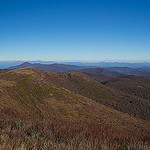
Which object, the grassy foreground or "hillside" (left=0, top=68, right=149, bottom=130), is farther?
"hillside" (left=0, top=68, right=149, bottom=130)

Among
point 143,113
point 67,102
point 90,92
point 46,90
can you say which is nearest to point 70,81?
point 90,92

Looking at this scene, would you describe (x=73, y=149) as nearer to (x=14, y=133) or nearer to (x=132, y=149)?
(x=132, y=149)

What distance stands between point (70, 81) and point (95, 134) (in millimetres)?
43073

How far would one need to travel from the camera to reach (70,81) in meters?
47.9

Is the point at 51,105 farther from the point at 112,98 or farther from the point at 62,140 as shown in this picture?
the point at 112,98

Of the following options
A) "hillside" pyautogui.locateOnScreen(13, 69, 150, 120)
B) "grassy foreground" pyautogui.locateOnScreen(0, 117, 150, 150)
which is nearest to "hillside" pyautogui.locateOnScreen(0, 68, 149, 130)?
"hillside" pyautogui.locateOnScreen(13, 69, 150, 120)

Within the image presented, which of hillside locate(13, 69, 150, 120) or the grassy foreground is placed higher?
the grassy foreground

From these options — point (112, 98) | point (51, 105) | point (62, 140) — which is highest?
point (62, 140)

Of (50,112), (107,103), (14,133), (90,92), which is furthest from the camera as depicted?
(90,92)

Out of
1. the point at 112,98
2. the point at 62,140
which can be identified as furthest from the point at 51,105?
the point at 112,98

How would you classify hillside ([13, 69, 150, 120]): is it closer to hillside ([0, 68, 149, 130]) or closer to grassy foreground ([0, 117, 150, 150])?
hillside ([0, 68, 149, 130])

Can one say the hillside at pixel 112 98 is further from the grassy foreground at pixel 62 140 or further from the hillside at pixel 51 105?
the grassy foreground at pixel 62 140

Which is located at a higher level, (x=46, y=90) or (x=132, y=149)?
(x=132, y=149)

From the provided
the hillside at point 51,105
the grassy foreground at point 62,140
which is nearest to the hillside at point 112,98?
the hillside at point 51,105
